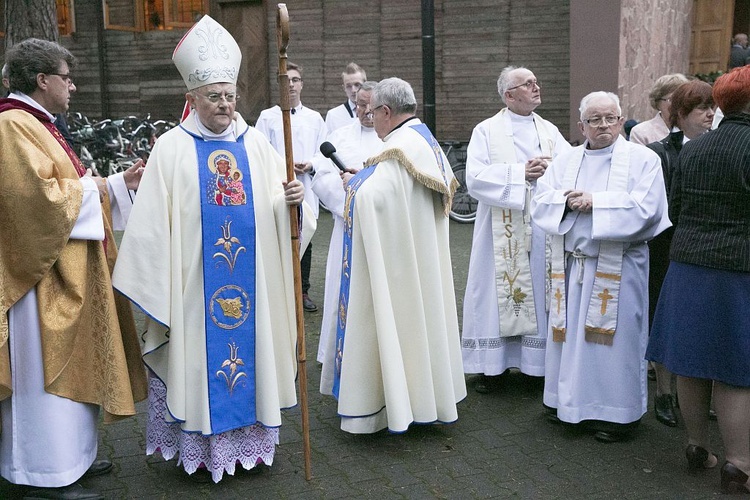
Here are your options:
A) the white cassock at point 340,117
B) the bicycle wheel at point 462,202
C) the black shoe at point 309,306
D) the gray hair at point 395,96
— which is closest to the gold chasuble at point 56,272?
the gray hair at point 395,96

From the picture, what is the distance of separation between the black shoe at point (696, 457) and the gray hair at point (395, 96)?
2268 millimetres

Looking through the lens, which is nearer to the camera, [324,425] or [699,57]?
[324,425]

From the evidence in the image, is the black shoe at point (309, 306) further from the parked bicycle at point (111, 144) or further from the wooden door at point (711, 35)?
the wooden door at point (711, 35)

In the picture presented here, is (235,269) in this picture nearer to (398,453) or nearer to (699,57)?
(398,453)

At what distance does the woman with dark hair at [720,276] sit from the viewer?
380 centimetres

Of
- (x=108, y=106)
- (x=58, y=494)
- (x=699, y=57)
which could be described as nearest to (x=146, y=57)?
(x=108, y=106)

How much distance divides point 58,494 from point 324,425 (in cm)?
159

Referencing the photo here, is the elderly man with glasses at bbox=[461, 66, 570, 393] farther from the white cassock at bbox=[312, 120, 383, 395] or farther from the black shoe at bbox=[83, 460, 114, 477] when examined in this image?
the black shoe at bbox=[83, 460, 114, 477]

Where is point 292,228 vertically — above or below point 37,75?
below

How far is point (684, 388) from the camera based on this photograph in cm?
409

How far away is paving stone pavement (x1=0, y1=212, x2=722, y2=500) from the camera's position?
160 inches

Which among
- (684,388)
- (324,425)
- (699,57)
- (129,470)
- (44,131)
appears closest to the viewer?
(44,131)

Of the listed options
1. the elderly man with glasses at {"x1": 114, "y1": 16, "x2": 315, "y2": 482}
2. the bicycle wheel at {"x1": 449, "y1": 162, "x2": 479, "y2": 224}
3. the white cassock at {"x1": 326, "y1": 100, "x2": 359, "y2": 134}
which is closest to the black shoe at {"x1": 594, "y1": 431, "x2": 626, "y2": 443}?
the elderly man with glasses at {"x1": 114, "y1": 16, "x2": 315, "y2": 482}

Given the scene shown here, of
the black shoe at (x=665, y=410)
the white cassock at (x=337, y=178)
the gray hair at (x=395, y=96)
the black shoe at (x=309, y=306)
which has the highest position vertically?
the gray hair at (x=395, y=96)
